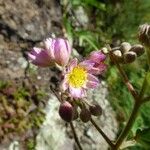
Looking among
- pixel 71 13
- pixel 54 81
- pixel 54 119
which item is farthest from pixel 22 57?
pixel 71 13

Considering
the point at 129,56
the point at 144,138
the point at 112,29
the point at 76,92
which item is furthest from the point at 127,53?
the point at 112,29

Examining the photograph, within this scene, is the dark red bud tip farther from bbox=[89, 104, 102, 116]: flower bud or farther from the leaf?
the leaf

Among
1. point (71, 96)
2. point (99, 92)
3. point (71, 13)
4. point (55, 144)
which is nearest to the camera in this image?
point (71, 96)

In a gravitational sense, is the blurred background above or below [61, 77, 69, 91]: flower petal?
above

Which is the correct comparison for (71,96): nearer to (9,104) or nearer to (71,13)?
(9,104)

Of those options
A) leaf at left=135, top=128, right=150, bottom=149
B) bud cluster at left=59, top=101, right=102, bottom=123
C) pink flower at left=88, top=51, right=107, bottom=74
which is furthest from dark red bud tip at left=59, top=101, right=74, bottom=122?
leaf at left=135, top=128, right=150, bottom=149

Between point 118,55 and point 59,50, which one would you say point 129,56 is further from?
point 59,50

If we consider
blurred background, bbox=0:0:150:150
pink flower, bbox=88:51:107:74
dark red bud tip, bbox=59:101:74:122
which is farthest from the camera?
blurred background, bbox=0:0:150:150
